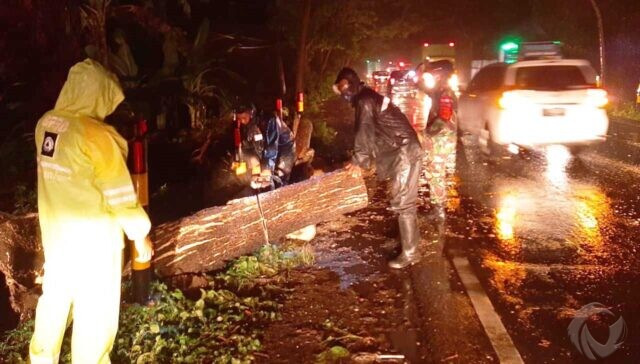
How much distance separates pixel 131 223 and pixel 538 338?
2.89 metres

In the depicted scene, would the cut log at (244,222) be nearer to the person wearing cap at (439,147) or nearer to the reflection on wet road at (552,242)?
the reflection on wet road at (552,242)

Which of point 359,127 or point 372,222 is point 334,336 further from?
point 372,222

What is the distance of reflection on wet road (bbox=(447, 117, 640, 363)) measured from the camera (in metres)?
4.20

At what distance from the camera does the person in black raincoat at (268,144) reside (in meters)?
6.61

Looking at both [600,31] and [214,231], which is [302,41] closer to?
[214,231]

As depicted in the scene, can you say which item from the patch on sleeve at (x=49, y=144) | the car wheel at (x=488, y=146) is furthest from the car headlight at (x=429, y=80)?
the patch on sleeve at (x=49, y=144)

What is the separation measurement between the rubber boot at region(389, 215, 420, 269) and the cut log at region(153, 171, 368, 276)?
97 centimetres

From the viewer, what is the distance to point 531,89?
32.1 feet

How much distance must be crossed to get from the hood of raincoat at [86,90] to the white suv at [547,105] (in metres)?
8.18

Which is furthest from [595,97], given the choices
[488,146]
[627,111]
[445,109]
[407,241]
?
[627,111]

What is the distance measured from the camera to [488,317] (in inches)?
169

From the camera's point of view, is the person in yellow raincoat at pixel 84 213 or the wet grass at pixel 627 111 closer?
the person in yellow raincoat at pixel 84 213

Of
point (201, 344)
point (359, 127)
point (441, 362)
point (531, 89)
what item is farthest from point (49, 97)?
point (531, 89)

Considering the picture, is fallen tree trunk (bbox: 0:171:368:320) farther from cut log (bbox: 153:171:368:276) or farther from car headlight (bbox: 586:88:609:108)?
car headlight (bbox: 586:88:609:108)
